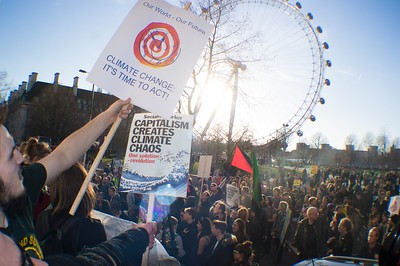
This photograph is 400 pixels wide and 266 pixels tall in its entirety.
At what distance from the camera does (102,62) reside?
7.61 ft

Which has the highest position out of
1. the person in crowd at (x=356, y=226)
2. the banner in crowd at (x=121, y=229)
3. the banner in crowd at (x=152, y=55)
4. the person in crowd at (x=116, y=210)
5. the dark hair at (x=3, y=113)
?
the banner in crowd at (x=152, y=55)

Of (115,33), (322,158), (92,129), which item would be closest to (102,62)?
(115,33)

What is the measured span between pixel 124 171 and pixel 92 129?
238 centimetres

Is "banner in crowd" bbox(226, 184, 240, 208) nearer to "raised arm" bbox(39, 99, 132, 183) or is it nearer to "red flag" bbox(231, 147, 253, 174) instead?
"red flag" bbox(231, 147, 253, 174)

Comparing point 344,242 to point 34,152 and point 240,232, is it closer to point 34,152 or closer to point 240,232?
point 240,232

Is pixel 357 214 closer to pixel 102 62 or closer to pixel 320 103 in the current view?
pixel 102 62

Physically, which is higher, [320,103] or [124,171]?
[320,103]

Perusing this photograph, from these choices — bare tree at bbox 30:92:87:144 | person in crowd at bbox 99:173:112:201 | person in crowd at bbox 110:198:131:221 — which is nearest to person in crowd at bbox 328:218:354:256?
person in crowd at bbox 110:198:131:221

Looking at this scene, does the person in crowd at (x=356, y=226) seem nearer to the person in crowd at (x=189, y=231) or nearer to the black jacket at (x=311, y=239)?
the black jacket at (x=311, y=239)

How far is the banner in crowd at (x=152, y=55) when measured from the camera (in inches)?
91.7

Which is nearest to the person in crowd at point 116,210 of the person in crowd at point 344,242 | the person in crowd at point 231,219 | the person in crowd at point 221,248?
the person in crowd at point 231,219

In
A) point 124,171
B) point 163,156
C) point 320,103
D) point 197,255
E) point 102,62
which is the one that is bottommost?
point 197,255

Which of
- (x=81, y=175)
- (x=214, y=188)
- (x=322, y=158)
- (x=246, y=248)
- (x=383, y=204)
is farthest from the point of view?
(x=322, y=158)

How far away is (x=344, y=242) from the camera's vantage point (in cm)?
578
